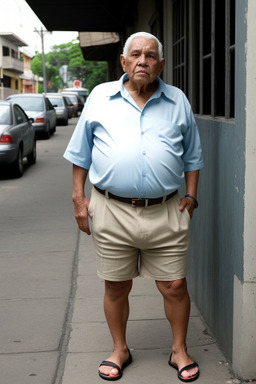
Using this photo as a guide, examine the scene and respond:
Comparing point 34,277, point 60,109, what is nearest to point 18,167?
point 34,277

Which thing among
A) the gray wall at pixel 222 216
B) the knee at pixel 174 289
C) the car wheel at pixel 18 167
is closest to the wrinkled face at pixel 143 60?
the gray wall at pixel 222 216

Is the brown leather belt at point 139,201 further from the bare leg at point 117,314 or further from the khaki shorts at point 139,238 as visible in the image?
the bare leg at point 117,314

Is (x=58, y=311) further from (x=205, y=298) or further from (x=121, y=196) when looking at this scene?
(x=121, y=196)

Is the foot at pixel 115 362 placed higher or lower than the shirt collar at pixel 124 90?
lower

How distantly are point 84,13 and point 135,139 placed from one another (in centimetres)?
1357

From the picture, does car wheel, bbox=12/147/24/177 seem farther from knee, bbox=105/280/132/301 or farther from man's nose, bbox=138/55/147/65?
man's nose, bbox=138/55/147/65

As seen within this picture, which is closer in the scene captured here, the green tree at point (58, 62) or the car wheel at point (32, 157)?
the car wheel at point (32, 157)

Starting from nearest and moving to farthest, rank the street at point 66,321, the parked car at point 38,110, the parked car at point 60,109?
the street at point 66,321 → the parked car at point 38,110 → the parked car at point 60,109

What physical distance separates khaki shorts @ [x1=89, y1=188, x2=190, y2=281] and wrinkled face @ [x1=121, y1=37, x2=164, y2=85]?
668 mm

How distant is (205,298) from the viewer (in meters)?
4.89

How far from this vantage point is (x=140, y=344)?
4.53m

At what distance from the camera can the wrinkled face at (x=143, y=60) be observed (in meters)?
3.73

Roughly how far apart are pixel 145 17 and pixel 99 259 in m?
8.21

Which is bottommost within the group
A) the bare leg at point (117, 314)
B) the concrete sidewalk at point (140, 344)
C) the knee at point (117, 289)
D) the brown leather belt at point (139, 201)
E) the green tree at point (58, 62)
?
the concrete sidewalk at point (140, 344)
